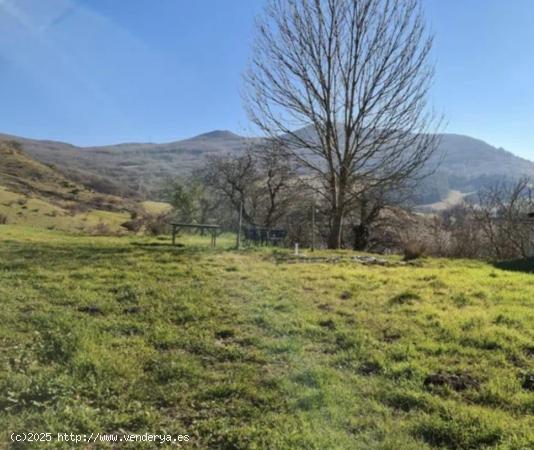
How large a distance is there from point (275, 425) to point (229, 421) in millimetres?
332

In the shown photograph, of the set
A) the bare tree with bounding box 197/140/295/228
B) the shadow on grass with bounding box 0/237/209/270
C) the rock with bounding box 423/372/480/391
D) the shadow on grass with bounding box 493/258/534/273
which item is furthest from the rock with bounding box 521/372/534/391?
the bare tree with bounding box 197/140/295/228

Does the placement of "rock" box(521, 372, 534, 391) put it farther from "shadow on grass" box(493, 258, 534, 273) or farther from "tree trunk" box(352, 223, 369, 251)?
"tree trunk" box(352, 223, 369, 251)

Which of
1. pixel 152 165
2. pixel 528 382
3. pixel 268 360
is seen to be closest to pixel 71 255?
pixel 268 360

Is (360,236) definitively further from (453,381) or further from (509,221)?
(453,381)

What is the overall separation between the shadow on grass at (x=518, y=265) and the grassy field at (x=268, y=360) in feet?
12.0

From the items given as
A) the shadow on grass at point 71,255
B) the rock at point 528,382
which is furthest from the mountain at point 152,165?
the rock at point 528,382

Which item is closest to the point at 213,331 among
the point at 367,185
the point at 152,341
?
the point at 152,341

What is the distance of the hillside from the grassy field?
21.3m

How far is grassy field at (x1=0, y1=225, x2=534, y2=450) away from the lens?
3172 millimetres

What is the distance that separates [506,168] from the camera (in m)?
194

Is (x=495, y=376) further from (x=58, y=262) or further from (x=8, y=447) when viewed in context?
(x=58, y=262)

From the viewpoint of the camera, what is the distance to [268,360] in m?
4.42

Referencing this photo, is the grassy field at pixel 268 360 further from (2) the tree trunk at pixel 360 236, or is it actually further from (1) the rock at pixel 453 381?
(2) the tree trunk at pixel 360 236

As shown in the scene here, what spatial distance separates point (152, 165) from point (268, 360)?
105 m
